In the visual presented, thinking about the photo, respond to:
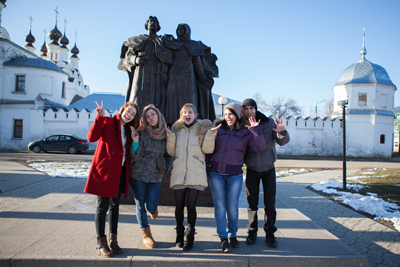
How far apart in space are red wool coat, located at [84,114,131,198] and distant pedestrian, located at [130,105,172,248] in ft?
0.63

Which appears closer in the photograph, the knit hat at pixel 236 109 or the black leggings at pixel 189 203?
the black leggings at pixel 189 203

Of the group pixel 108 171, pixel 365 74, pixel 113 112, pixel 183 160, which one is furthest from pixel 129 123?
pixel 365 74

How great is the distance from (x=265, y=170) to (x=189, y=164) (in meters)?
0.97

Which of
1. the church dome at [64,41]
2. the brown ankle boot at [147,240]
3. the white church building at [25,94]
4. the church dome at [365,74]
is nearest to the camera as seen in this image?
the brown ankle boot at [147,240]

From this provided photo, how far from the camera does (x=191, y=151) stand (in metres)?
3.09

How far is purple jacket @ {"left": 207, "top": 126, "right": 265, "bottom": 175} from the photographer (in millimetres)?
3113

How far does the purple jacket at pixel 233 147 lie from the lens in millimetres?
3113

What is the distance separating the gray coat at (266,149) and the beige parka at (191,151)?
22.4 inches

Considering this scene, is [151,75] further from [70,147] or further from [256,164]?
Answer: [70,147]

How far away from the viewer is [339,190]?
7.91 meters

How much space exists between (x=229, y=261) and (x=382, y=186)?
7.81 metres

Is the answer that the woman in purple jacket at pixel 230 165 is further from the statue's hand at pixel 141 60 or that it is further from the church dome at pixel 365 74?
the church dome at pixel 365 74

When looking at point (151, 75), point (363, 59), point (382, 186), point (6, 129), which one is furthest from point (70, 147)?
point (363, 59)

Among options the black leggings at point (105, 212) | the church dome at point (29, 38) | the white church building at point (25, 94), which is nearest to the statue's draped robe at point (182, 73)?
the black leggings at point (105, 212)
